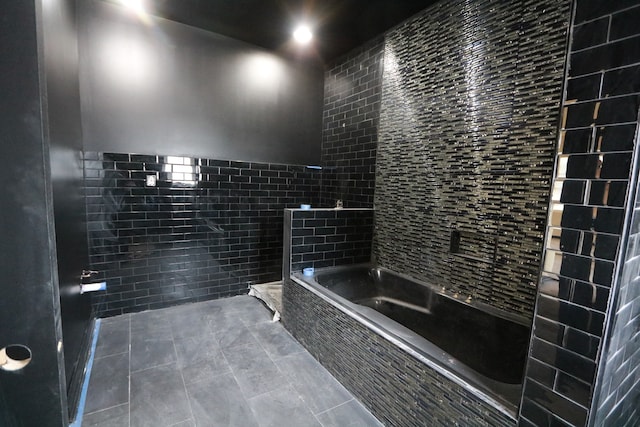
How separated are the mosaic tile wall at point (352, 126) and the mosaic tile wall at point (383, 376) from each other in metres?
1.36

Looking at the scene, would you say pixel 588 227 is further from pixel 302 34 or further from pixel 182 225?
pixel 182 225

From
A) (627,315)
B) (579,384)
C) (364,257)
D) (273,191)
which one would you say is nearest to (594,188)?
(627,315)

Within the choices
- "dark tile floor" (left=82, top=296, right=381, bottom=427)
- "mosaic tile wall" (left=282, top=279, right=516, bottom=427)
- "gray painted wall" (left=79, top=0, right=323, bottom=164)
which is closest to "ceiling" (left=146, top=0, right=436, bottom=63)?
"gray painted wall" (left=79, top=0, right=323, bottom=164)

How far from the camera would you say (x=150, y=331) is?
2.33 metres

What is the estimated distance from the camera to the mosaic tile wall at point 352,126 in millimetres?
2777

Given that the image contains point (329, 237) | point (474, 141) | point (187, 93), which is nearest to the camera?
point (474, 141)

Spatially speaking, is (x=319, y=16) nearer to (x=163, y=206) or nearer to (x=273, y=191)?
(x=273, y=191)

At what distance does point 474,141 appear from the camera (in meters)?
1.91

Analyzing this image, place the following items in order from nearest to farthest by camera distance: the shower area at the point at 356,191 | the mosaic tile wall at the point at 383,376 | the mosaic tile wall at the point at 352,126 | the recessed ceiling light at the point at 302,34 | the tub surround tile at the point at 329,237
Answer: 1. the shower area at the point at 356,191
2. the mosaic tile wall at the point at 383,376
3. the tub surround tile at the point at 329,237
4. the recessed ceiling light at the point at 302,34
5. the mosaic tile wall at the point at 352,126

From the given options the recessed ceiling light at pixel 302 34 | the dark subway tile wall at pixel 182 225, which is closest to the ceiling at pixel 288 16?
the recessed ceiling light at pixel 302 34

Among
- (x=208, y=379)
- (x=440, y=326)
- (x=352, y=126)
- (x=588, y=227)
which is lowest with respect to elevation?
(x=208, y=379)

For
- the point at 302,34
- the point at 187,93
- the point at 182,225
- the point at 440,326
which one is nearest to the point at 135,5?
the point at 187,93

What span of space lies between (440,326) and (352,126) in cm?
215

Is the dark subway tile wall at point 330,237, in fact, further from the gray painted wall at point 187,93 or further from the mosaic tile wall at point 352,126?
the gray painted wall at point 187,93
